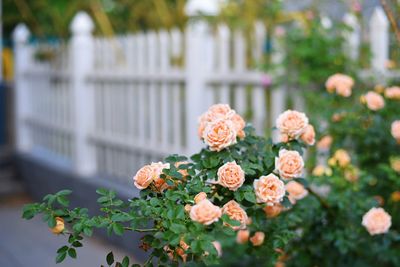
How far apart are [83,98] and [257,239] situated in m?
4.11

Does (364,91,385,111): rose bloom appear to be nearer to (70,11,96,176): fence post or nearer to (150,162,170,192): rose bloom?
(150,162,170,192): rose bloom

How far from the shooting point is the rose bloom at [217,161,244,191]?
2.27 m

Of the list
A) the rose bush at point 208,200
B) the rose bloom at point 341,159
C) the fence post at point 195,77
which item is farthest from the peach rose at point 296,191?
the fence post at point 195,77

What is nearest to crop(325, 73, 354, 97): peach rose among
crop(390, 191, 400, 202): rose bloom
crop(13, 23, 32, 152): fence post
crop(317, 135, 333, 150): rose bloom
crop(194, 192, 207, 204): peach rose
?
crop(317, 135, 333, 150): rose bloom

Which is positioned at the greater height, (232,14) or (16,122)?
(232,14)

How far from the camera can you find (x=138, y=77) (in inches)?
226

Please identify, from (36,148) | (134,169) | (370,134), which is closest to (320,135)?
(370,134)

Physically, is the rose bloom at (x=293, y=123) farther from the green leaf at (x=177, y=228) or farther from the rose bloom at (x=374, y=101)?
the rose bloom at (x=374, y=101)

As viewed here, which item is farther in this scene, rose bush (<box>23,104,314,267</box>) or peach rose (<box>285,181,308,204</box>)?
peach rose (<box>285,181,308,204</box>)

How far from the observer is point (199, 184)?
227 centimetres

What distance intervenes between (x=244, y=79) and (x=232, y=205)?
7.94 ft

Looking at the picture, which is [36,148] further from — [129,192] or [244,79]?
[244,79]

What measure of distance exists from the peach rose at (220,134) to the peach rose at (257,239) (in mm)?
506

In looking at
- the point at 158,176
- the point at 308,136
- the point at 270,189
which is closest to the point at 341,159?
the point at 308,136
